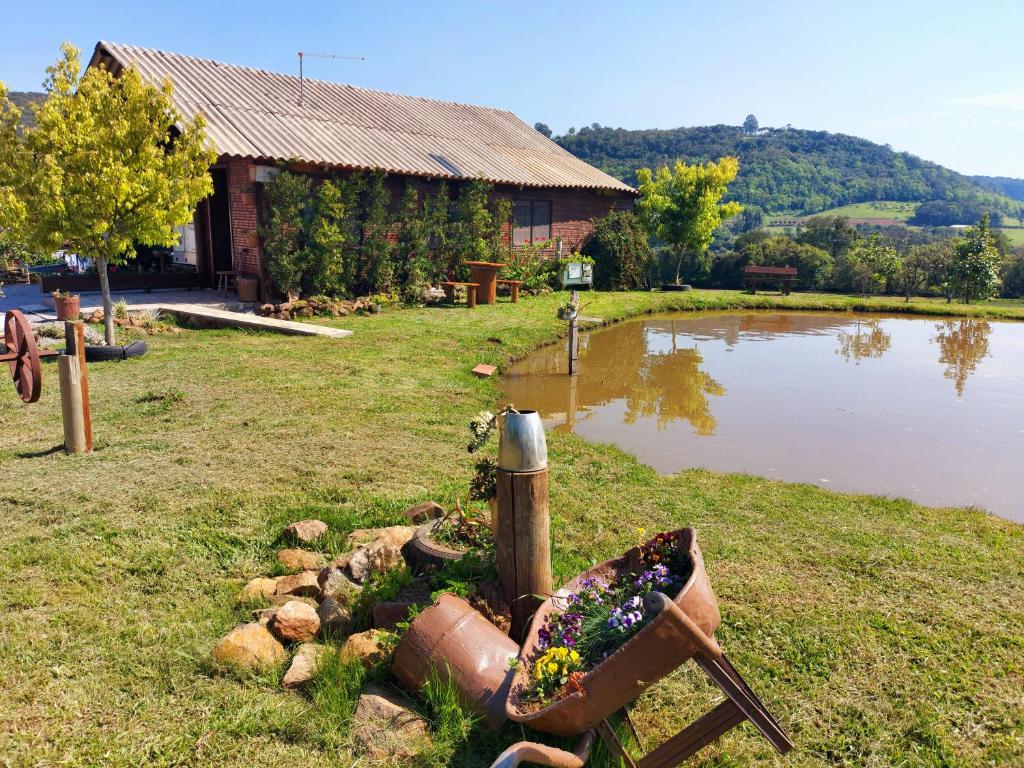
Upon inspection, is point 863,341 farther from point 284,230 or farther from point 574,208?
point 284,230

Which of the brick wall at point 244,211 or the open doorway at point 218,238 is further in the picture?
the open doorway at point 218,238

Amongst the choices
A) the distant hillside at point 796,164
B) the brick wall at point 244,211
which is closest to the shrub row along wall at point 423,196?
the brick wall at point 244,211

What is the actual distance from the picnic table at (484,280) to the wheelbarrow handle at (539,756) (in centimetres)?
1524

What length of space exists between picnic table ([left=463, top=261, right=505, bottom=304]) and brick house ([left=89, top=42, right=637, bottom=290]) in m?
2.50

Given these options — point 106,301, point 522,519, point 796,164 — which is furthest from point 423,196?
point 796,164

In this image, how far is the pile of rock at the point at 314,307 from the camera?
13.6 metres

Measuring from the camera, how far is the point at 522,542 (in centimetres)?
329

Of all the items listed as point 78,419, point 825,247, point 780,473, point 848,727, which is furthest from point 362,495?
point 825,247

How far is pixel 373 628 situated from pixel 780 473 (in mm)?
4826

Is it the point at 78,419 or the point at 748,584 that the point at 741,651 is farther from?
the point at 78,419

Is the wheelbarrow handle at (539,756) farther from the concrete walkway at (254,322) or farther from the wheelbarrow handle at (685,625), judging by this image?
the concrete walkway at (254,322)

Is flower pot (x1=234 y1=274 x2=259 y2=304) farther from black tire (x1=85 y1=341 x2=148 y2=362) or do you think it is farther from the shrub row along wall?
black tire (x1=85 y1=341 x2=148 y2=362)

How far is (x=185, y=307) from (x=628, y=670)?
1282cm

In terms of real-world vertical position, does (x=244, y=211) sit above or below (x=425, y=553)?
above
